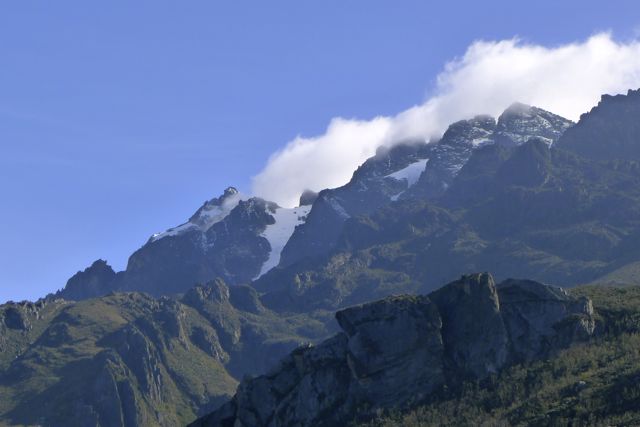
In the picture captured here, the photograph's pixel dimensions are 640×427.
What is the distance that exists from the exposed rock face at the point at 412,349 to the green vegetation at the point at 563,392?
12.7 ft

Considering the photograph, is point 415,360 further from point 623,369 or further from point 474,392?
point 623,369

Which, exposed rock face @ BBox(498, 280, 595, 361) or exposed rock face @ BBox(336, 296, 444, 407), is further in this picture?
exposed rock face @ BBox(498, 280, 595, 361)

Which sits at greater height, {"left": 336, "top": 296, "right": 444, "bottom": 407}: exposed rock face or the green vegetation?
{"left": 336, "top": 296, "right": 444, "bottom": 407}: exposed rock face

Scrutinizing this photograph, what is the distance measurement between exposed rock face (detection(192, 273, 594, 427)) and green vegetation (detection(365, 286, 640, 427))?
12.7 ft

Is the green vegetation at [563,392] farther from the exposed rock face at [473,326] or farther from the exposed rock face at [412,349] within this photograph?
the exposed rock face at [473,326]

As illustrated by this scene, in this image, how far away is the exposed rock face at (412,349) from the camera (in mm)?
166000

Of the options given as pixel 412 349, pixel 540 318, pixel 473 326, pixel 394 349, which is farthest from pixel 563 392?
pixel 394 349

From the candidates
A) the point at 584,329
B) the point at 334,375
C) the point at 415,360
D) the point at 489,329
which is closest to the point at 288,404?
the point at 334,375

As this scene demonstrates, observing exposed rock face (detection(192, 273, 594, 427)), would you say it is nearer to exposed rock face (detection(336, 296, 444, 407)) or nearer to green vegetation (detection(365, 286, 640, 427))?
exposed rock face (detection(336, 296, 444, 407))

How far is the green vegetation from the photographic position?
136500mm

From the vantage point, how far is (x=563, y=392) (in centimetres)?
14688

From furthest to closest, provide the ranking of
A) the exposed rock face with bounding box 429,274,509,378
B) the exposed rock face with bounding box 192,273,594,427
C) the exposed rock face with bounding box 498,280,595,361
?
the exposed rock face with bounding box 498,280,595,361 → the exposed rock face with bounding box 192,273,594,427 → the exposed rock face with bounding box 429,274,509,378

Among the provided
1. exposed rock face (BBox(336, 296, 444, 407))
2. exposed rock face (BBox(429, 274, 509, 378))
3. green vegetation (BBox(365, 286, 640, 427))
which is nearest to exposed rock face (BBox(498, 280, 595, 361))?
exposed rock face (BBox(429, 274, 509, 378))

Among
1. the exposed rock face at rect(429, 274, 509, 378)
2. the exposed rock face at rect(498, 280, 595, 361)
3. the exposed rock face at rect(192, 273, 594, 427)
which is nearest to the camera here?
the exposed rock face at rect(429, 274, 509, 378)
